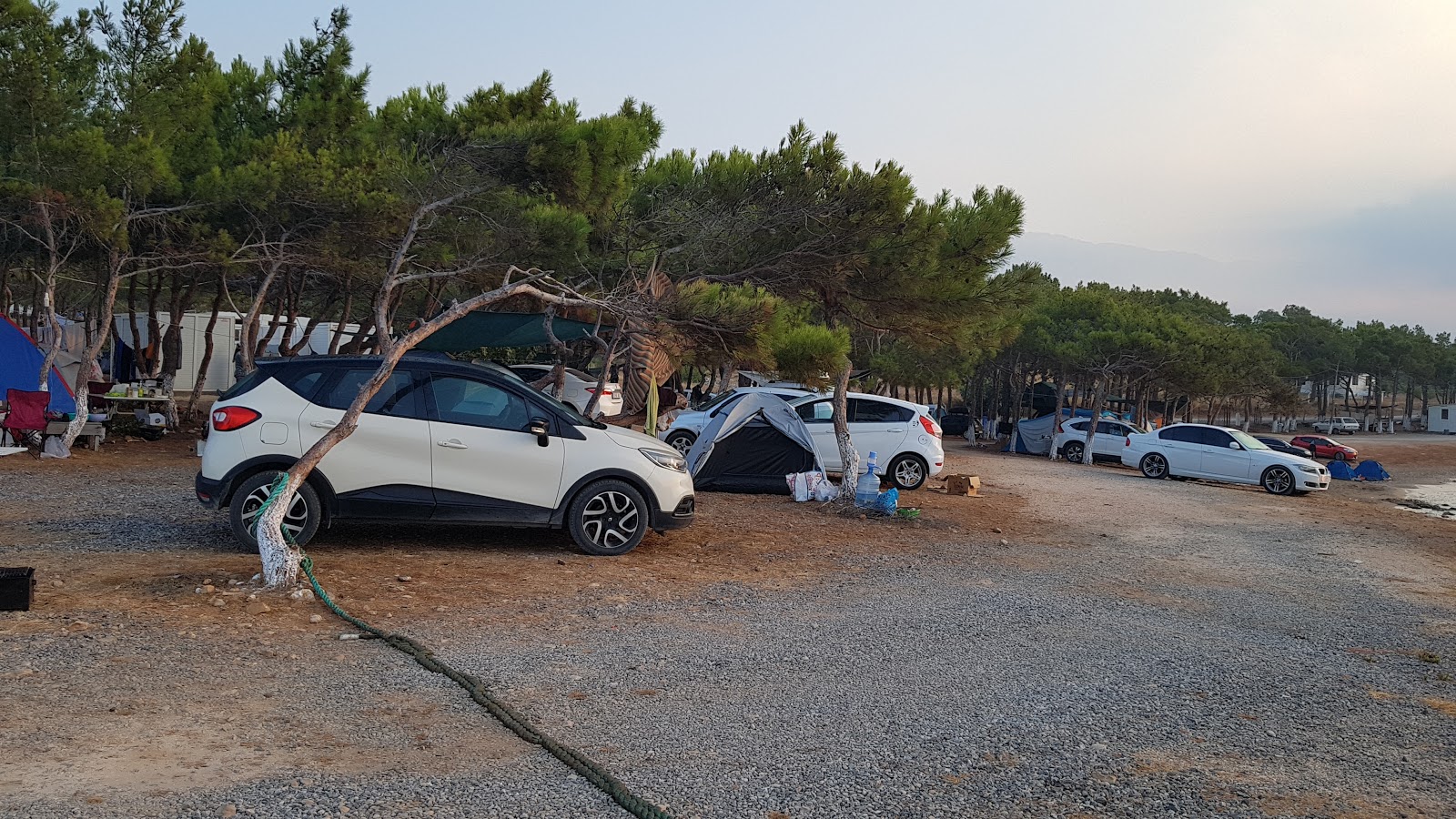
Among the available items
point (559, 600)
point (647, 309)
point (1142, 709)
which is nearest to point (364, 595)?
point (559, 600)

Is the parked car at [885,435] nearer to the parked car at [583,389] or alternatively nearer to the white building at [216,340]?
the parked car at [583,389]

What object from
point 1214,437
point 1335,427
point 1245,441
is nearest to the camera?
point 1245,441

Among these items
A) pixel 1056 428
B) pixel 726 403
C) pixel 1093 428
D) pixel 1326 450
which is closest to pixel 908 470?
pixel 726 403

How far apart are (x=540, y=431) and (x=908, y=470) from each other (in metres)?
9.01

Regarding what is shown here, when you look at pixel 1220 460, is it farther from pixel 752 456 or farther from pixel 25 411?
→ pixel 25 411

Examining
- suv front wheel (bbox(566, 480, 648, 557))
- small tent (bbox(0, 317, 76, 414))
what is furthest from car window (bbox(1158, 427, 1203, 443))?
small tent (bbox(0, 317, 76, 414))

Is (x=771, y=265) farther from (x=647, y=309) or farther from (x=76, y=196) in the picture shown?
(x=76, y=196)

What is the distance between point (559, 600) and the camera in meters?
7.30

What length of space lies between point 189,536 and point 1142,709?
7.23 metres

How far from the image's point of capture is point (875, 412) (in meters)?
16.8

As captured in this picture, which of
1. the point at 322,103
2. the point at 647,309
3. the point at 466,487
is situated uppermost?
the point at 322,103

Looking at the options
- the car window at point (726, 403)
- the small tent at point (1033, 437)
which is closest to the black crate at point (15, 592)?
the car window at point (726, 403)

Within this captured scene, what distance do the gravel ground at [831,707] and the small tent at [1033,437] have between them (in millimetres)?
27052

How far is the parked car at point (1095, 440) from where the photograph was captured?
31.9 m
